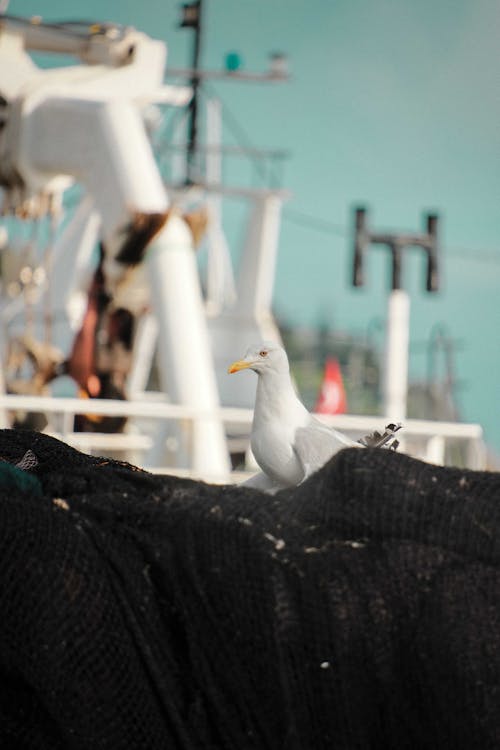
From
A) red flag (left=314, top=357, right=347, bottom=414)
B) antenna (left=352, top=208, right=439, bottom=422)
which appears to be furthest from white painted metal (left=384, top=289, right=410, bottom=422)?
red flag (left=314, top=357, right=347, bottom=414)

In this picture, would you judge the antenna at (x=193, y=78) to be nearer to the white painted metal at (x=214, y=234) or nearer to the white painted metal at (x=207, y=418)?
the white painted metal at (x=214, y=234)

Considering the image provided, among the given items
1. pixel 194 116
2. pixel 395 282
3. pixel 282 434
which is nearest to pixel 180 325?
pixel 395 282

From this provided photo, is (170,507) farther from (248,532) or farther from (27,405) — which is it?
(27,405)

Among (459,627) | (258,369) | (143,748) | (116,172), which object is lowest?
(143,748)

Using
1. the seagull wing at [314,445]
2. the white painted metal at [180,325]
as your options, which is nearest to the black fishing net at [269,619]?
the seagull wing at [314,445]

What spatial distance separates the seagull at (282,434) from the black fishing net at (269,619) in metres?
0.19

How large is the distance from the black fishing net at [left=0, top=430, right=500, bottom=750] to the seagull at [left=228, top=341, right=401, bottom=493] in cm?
19

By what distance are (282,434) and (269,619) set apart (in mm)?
314

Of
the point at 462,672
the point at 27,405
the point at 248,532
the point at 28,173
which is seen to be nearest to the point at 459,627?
the point at 462,672

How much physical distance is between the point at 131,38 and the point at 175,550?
16.8ft

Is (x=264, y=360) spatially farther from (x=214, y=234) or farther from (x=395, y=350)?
(x=214, y=234)

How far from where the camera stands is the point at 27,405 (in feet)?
11.7

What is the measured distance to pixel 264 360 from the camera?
105cm

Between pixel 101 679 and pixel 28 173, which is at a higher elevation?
pixel 28 173
